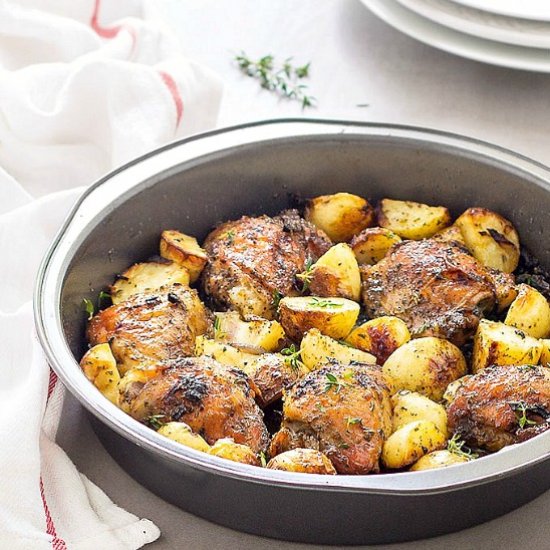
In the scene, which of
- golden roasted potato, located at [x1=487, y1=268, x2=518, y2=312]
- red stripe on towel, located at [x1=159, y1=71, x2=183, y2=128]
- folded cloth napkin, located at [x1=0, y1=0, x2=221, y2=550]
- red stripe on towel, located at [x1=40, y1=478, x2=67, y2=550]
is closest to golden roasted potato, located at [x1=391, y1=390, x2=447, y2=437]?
golden roasted potato, located at [x1=487, y1=268, x2=518, y2=312]

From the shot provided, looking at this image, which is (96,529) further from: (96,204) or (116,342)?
(96,204)

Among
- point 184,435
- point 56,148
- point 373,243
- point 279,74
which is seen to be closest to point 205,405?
point 184,435

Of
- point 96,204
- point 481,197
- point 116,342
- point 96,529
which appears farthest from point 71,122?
point 96,529

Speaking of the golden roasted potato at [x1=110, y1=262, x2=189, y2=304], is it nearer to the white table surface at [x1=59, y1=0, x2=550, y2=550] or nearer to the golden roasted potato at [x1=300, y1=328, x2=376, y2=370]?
the golden roasted potato at [x1=300, y1=328, x2=376, y2=370]

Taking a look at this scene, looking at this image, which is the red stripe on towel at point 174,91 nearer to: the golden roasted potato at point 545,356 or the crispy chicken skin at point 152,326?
the crispy chicken skin at point 152,326

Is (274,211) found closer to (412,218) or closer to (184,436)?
(412,218)

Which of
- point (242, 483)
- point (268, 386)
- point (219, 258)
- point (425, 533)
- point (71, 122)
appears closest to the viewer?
point (242, 483)
